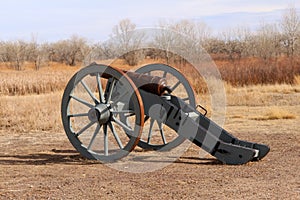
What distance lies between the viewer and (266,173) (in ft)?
23.3

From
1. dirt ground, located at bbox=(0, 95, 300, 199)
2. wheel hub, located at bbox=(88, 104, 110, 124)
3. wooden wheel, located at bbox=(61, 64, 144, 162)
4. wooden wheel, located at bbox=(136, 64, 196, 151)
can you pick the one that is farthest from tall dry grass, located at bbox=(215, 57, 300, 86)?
wheel hub, located at bbox=(88, 104, 110, 124)

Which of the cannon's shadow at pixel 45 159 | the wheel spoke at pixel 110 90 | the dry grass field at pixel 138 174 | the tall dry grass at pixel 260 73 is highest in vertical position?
the wheel spoke at pixel 110 90

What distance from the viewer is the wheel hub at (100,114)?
7766mm

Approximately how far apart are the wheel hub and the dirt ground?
2.30 ft

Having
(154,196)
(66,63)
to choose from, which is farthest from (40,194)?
(66,63)

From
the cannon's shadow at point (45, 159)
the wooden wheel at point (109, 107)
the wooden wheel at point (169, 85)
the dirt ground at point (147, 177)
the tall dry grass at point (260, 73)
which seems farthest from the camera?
the tall dry grass at point (260, 73)

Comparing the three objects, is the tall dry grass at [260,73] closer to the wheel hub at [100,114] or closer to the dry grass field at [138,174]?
the dry grass field at [138,174]

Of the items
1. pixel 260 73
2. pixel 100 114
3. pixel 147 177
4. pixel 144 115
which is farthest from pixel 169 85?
pixel 260 73

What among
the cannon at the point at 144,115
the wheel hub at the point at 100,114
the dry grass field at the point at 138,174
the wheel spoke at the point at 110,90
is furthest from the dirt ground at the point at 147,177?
the wheel spoke at the point at 110,90

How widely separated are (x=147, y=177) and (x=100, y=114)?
1305mm

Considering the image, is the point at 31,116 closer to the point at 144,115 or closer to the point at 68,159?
the point at 68,159

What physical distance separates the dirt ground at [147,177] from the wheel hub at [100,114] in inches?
27.6

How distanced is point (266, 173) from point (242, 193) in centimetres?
115

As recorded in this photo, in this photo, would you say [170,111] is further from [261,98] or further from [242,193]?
[261,98]
